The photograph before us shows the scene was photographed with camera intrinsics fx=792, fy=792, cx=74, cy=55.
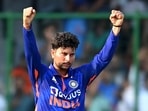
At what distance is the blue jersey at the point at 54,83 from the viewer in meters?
6.96

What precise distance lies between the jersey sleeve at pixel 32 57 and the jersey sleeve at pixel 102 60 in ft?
1.31

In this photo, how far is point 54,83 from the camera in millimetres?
7066

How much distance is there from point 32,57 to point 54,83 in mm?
321

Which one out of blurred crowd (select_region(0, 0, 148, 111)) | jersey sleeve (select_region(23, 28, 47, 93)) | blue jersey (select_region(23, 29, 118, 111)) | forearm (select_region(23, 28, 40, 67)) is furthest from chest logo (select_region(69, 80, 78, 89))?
blurred crowd (select_region(0, 0, 148, 111))

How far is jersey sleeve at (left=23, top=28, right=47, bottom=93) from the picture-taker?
22.7ft

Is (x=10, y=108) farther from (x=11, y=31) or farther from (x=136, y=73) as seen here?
(x=136, y=73)

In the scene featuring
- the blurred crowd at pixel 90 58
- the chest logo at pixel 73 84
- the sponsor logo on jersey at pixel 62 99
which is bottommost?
the blurred crowd at pixel 90 58

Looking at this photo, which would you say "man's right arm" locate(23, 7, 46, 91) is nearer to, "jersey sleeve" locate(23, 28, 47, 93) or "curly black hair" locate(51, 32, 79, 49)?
"jersey sleeve" locate(23, 28, 47, 93)

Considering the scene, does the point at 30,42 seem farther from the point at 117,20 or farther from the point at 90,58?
the point at 90,58

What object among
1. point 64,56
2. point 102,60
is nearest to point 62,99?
point 64,56

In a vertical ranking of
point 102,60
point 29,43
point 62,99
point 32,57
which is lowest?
point 62,99

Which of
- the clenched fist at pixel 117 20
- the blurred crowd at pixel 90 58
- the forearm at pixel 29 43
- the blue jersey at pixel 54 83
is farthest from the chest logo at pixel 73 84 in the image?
the blurred crowd at pixel 90 58

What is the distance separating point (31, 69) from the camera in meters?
6.99

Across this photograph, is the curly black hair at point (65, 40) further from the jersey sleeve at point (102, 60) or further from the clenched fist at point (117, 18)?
the clenched fist at point (117, 18)
